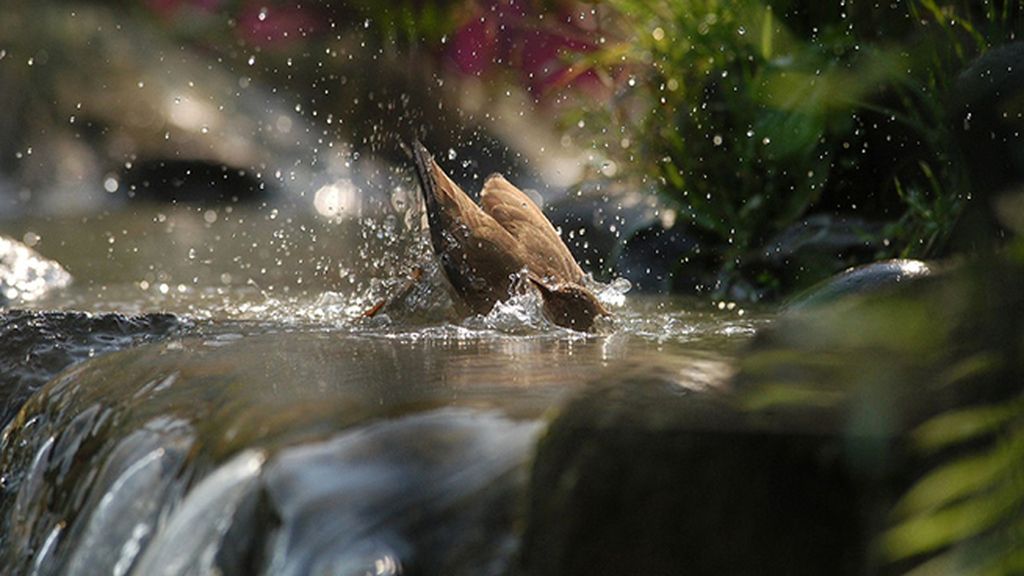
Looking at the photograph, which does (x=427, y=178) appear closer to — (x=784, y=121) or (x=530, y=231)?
(x=530, y=231)

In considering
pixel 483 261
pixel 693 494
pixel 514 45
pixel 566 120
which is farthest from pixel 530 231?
pixel 514 45

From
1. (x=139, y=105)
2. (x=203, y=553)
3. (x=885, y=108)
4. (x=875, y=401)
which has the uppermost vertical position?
(x=139, y=105)

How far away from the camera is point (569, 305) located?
3867mm

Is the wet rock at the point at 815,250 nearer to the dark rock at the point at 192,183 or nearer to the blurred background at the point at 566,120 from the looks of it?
the blurred background at the point at 566,120

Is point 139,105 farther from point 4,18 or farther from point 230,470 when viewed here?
point 230,470

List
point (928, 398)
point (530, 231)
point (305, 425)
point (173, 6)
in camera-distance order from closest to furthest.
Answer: point (928, 398) < point (305, 425) < point (530, 231) < point (173, 6)

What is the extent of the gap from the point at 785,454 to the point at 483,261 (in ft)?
7.62

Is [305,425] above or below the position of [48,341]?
below

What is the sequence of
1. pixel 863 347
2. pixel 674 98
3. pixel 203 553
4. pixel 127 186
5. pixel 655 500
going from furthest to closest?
pixel 127 186, pixel 674 98, pixel 203 553, pixel 655 500, pixel 863 347

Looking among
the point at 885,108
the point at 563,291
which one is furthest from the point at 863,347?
the point at 885,108

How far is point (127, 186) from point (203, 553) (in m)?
9.06

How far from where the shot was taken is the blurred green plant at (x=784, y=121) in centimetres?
558

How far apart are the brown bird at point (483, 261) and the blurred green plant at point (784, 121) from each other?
1.66 metres

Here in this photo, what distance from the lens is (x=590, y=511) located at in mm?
1654
